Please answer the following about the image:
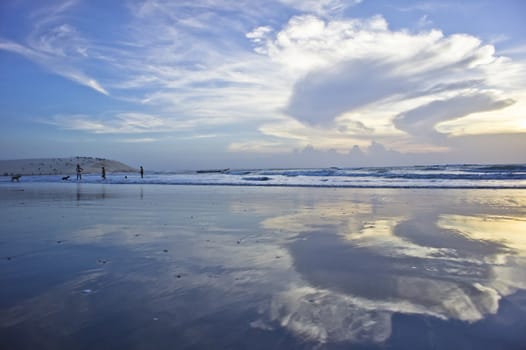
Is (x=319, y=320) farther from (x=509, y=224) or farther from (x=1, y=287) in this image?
(x=509, y=224)

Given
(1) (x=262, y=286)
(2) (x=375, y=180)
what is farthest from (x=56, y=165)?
(1) (x=262, y=286)

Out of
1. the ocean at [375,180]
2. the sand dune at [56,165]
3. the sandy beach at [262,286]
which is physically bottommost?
the sandy beach at [262,286]

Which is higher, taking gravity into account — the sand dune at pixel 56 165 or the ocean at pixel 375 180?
the sand dune at pixel 56 165

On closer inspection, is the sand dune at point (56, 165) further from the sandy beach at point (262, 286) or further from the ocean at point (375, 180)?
the sandy beach at point (262, 286)

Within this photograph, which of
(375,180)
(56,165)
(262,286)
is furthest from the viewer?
(56,165)

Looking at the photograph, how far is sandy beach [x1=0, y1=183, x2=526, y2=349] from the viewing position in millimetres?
2289

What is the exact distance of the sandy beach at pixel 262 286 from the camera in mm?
2289

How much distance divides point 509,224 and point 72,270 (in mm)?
7702

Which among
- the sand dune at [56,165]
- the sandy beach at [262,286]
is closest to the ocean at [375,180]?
the sandy beach at [262,286]

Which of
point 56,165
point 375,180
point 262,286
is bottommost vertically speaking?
point 262,286

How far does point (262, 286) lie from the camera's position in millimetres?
3240

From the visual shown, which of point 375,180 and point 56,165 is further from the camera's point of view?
point 56,165

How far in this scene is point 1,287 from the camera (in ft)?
10.5

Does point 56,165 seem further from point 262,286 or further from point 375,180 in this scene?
point 262,286
